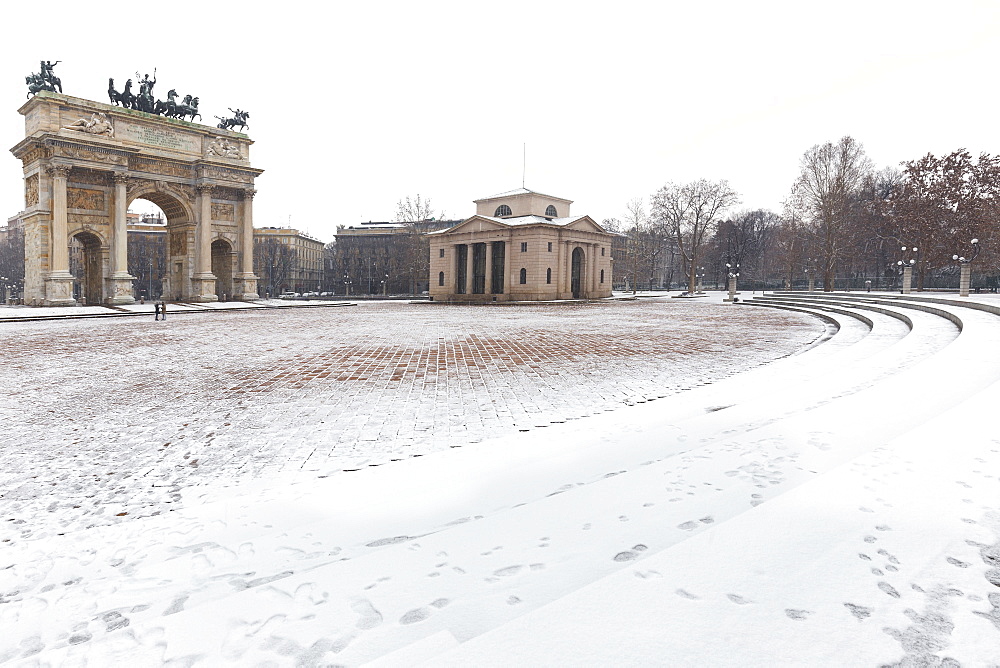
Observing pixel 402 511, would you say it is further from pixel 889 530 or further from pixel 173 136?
pixel 173 136

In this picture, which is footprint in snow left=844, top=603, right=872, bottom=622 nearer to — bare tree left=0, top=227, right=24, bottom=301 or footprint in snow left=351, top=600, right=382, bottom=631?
footprint in snow left=351, top=600, right=382, bottom=631

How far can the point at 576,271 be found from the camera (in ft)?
182

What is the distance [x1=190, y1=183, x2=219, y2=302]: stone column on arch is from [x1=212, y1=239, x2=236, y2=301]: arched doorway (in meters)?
2.02

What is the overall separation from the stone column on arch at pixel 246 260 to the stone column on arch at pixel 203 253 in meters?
2.29

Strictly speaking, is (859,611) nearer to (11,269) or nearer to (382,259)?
(382,259)

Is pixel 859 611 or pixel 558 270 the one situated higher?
pixel 558 270

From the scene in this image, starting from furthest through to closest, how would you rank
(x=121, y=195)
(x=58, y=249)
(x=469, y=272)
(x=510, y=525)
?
(x=469, y=272), (x=121, y=195), (x=58, y=249), (x=510, y=525)

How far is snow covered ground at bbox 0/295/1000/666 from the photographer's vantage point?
203 cm

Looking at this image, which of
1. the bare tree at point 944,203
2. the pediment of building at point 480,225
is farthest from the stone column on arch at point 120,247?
the bare tree at point 944,203

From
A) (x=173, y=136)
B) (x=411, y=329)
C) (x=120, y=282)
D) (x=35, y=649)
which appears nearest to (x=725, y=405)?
(x=35, y=649)

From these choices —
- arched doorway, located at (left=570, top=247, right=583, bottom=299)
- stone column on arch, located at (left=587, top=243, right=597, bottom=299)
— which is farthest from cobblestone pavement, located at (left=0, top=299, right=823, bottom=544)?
stone column on arch, located at (left=587, top=243, right=597, bottom=299)

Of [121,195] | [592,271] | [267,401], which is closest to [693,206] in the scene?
[592,271]

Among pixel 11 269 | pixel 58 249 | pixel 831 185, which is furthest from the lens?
pixel 11 269

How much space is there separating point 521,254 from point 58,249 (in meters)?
33.7
